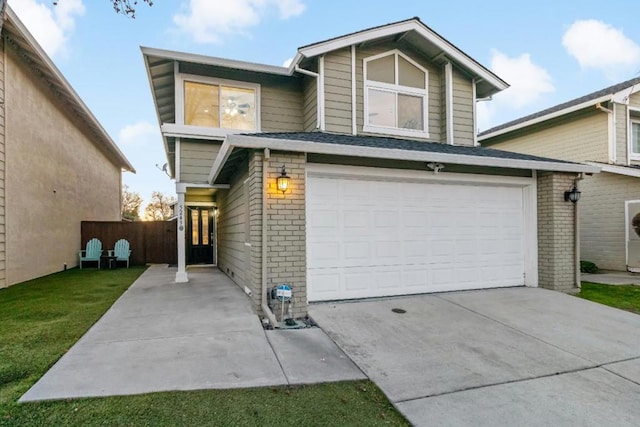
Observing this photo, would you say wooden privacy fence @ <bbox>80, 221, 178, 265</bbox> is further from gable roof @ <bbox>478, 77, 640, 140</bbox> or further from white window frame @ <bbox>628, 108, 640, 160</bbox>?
white window frame @ <bbox>628, 108, 640, 160</bbox>

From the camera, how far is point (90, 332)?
443 centimetres

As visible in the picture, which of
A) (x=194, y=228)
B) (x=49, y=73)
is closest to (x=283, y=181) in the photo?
(x=49, y=73)

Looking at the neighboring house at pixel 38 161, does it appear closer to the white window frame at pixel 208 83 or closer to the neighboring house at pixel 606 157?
the white window frame at pixel 208 83

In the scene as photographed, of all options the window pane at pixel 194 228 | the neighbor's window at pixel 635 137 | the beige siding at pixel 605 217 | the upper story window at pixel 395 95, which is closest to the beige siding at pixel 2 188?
the window pane at pixel 194 228

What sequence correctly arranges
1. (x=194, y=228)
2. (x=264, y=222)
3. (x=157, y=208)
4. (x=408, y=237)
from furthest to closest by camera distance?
(x=157, y=208), (x=194, y=228), (x=408, y=237), (x=264, y=222)

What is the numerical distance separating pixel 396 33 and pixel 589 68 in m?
8.42

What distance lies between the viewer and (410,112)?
28.2 ft

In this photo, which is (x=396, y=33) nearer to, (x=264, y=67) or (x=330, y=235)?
(x=264, y=67)

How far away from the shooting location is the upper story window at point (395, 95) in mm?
8281

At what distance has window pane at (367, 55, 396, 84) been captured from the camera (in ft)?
27.5

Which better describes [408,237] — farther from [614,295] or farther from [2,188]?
[2,188]

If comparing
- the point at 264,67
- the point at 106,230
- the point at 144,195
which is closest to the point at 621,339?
the point at 264,67

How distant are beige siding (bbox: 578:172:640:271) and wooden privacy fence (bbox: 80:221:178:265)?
14.2 m

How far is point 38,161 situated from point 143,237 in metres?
4.59
